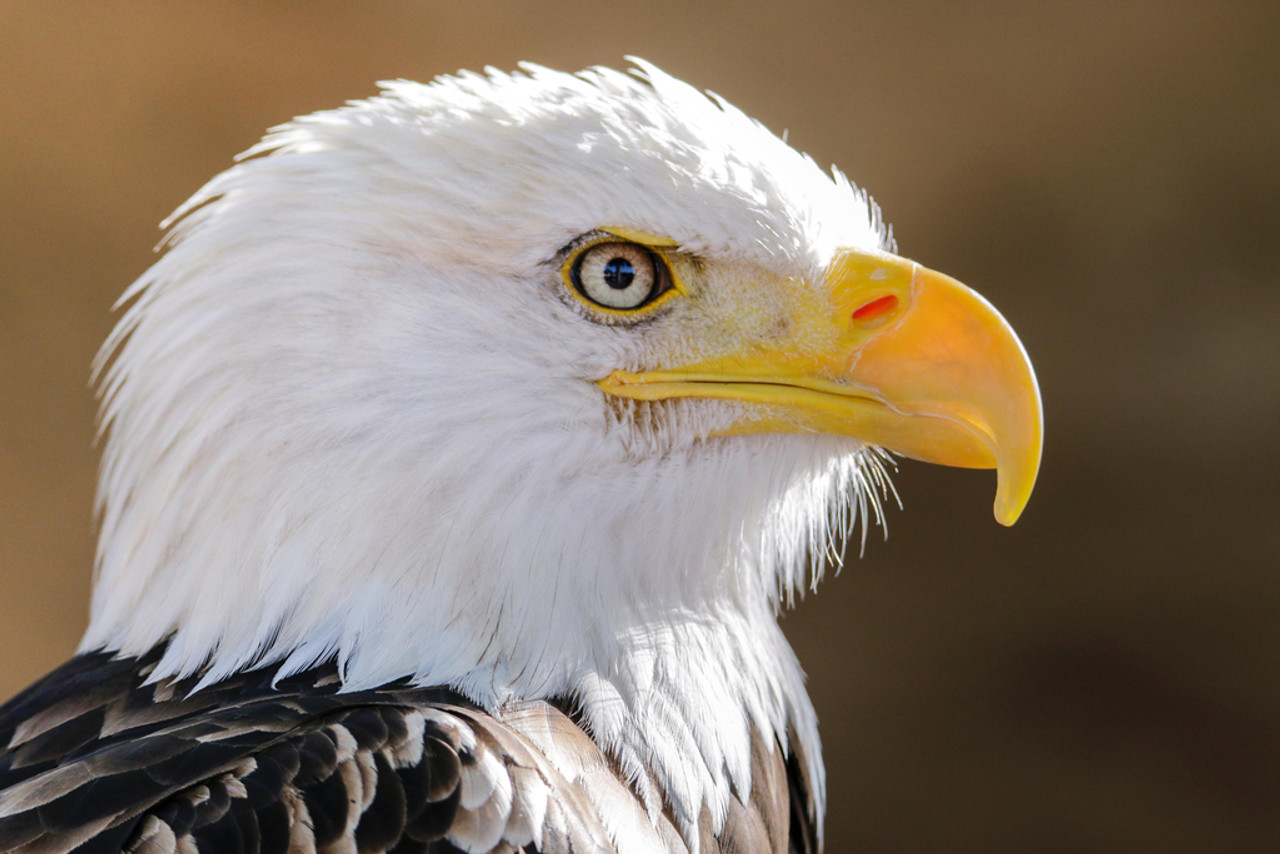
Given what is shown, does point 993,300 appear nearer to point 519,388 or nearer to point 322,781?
point 519,388

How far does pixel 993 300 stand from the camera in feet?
11.8

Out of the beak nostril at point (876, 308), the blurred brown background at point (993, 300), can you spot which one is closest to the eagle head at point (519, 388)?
the beak nostril at point (876, 308)

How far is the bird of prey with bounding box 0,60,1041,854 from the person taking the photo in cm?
150

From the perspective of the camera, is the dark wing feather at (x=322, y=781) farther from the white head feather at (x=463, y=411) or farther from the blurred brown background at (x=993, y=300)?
the blurred brown background at (x=993, y=300)

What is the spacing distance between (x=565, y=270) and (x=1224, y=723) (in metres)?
3.10

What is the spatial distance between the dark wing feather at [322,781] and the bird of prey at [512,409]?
0.02 meters

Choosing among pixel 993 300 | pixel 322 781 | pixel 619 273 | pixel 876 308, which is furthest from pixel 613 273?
pixel 993 300

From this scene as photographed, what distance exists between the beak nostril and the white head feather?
0.09m

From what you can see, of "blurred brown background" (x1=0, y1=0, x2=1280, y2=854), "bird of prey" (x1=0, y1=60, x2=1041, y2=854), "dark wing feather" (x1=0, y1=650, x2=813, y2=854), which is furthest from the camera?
"blurred brown background" (x1=0, y1=0, x2=1280, y2=854)

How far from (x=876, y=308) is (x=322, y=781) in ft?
3.12

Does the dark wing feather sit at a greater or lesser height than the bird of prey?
lesser

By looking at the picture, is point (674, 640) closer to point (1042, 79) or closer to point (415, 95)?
point (415, 95)

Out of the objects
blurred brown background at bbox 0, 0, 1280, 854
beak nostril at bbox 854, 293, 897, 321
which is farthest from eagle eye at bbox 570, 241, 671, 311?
blurred brown background at bbox 0, 0, 1280, 854

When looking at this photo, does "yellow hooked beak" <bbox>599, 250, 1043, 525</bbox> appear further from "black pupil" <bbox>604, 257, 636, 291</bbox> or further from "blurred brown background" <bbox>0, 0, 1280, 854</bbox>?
"blurred brown background" <bbox>0, 0, 1280, 854</bbox>
